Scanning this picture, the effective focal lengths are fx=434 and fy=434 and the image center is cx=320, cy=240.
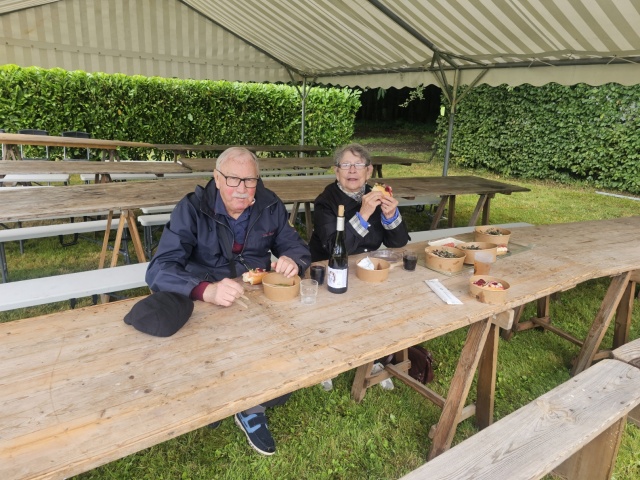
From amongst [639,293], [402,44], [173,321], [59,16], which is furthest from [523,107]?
[173,321]

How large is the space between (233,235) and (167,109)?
24.0ft

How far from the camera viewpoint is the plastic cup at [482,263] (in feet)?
6.43

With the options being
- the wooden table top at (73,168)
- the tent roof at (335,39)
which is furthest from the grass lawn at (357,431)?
the tent roof at (335,39)

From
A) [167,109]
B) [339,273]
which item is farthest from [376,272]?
[167,109]

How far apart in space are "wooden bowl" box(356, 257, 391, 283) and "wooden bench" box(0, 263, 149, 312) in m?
1.38

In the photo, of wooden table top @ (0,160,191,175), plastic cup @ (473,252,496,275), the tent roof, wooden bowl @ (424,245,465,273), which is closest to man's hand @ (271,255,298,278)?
wooden bowl @ (424,245,465,273)

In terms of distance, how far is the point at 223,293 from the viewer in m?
1.59

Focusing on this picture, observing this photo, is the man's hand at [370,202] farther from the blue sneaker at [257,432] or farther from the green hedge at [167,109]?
the green hedge at [167,109]

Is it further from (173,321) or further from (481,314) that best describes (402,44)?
(173,321)

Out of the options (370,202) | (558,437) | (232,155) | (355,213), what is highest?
(232,155)

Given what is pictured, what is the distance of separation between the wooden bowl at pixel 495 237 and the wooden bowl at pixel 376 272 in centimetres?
77

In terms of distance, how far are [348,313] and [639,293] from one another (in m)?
3.80

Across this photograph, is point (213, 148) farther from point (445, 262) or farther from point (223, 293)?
point (223, 293)

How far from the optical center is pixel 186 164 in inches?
214
